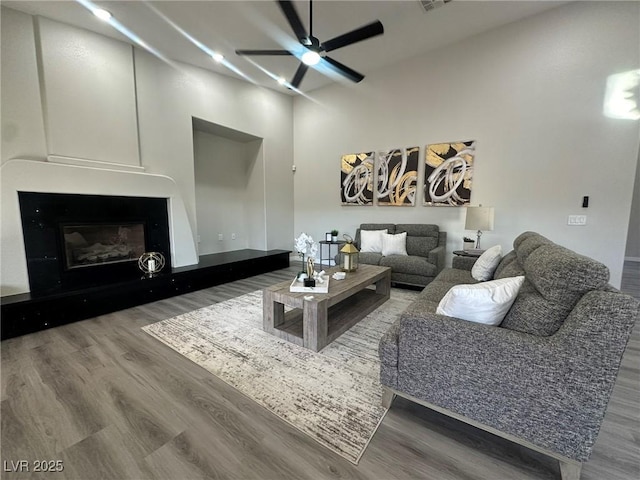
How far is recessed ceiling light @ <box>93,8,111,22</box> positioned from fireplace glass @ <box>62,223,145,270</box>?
7.69 feet

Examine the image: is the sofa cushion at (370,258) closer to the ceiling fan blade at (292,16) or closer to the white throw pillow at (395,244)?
the white throw pillow at (395,244)

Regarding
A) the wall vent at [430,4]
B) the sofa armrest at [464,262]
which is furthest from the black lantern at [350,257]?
the wall vent at [430,4]

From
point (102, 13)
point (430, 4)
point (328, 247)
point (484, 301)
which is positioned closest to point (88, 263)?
point (102, 13)

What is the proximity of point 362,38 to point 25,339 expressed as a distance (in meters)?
4.31

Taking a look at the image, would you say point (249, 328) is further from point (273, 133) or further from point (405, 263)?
point (273, 133)

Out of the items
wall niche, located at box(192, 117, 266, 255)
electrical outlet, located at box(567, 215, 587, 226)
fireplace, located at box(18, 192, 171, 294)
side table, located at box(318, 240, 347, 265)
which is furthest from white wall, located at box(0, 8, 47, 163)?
electrical outlet, located at box(567, 215, 587, 226)

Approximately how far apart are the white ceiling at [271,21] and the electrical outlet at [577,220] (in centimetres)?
259

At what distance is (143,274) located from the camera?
3.40 m

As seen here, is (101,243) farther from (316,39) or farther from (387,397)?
(387,397)

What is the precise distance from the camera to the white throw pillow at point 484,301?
1.31 metres

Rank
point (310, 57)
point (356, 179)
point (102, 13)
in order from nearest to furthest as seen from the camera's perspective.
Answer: point (310, 57), point (102, 13), point (356, 179)

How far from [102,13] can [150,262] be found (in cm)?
284

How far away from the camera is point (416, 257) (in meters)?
3.97

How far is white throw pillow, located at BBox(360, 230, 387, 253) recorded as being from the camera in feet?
14.3
